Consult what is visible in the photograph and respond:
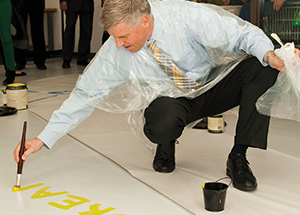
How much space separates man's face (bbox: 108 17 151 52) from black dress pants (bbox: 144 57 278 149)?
0.76 ft

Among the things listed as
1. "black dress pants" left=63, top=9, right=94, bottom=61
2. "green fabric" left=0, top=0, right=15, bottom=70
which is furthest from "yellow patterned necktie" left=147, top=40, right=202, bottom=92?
"black dress pants" left=63, top=9, right=94, bottom=61

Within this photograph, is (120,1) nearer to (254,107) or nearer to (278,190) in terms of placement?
(254,107)

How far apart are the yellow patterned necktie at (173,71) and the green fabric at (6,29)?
2376 millimetres

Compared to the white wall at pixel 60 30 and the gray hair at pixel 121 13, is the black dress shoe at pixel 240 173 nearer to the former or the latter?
the gray hair at pixel 121 13

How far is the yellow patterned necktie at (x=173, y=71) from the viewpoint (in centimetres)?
146

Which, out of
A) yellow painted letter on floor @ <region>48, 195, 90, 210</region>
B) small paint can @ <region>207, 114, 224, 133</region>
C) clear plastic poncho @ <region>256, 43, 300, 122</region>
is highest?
clear plastic poncho @ <region>256, 43, 300, 122</region>

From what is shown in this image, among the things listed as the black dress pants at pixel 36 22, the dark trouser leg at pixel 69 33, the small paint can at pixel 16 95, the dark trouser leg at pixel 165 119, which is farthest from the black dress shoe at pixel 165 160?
the dark trouser leg at pixel 69 33

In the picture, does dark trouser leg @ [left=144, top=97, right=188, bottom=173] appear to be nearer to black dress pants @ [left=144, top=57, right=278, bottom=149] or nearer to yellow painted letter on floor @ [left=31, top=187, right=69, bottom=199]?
black dress pants @ [left=144, top=57, right=278, bottom=149]

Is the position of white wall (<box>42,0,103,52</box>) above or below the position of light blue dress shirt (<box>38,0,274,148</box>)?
below

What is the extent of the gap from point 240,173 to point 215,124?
2.33 ft

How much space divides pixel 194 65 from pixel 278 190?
1.86 feet

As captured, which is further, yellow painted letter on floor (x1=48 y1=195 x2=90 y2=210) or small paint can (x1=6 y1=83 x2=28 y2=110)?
small paint can (x1=6 y1=83 x2=28 y2=110)

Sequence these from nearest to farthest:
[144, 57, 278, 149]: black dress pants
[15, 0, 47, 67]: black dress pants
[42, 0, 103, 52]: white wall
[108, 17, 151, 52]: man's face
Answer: [108, 17, 151, 52]: man's face, [144, 57, 278, 149]: black dress pants, [15, 0, 47, 67]: black dress pants, [42, 0, 103, 52]: white wall

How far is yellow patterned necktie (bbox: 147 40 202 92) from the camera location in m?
1.46
